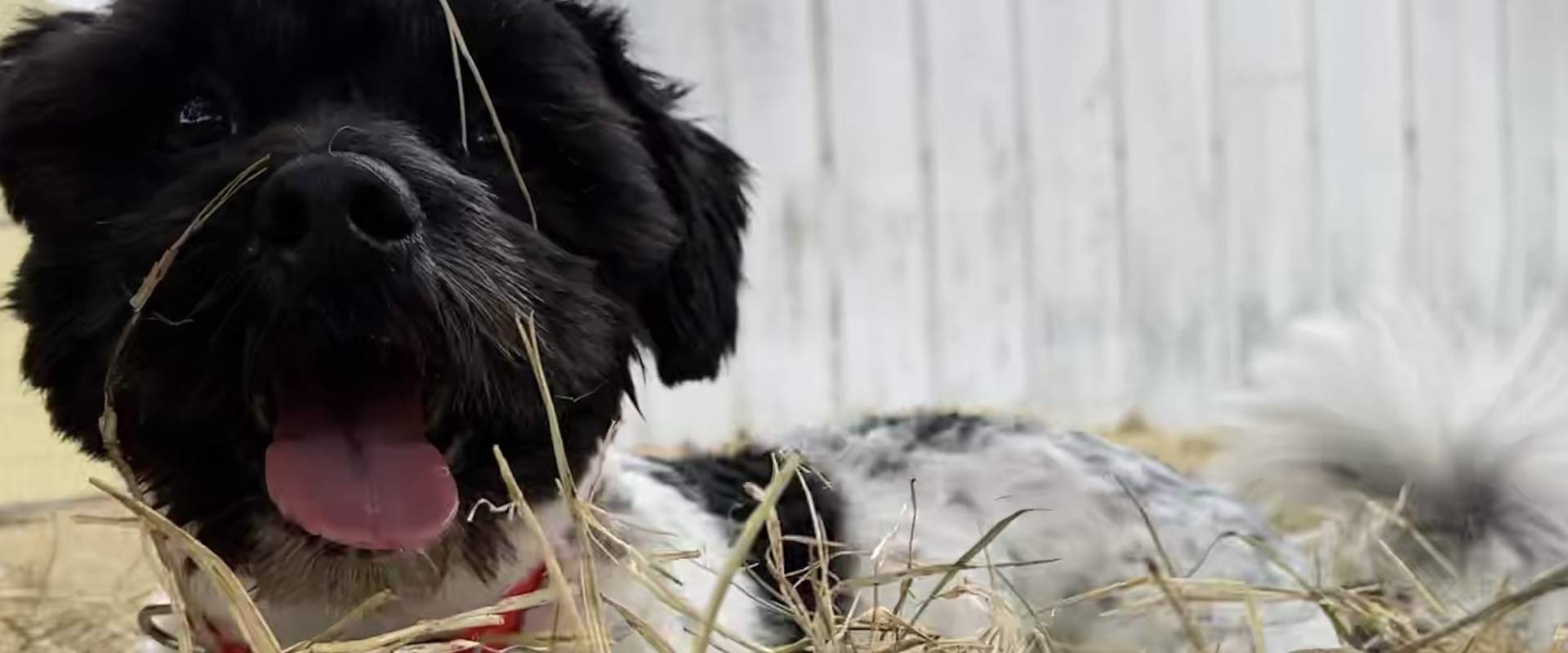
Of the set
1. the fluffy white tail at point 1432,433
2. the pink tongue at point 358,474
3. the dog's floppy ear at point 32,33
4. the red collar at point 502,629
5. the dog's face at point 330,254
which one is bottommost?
the fluffy white tail at point 1432,433

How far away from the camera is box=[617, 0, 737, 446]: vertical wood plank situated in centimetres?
401

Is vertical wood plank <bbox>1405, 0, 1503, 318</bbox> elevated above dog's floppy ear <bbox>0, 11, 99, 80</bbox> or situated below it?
below

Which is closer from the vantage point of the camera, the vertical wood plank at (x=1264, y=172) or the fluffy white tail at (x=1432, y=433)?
the fluffy white tail at (x=1432, y=433)

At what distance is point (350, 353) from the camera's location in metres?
1.29

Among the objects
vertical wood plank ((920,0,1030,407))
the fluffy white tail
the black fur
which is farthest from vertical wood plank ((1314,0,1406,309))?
the black fur

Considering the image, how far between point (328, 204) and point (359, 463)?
28cm

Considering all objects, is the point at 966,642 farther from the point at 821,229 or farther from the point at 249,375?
the point at 821,229

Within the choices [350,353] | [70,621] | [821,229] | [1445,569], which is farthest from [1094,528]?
[821,229]

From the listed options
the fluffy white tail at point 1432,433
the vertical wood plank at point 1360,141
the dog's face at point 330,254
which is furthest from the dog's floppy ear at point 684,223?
the vertical wood plank at point 1360,141

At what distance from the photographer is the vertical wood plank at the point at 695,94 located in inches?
158

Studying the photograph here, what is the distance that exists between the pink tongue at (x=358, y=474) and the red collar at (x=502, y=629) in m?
0.10

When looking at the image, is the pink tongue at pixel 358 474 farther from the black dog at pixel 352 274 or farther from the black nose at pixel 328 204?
the black nose at pixel 328 204

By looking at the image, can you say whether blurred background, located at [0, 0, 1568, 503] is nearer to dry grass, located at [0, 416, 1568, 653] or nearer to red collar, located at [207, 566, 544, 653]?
dry grass, located at [0, 416, 1568, 653]

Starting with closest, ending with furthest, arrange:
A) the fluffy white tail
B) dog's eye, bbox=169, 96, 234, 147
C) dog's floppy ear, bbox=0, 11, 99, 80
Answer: dog's eye, bbox=169, 96, 234, 147 → dog's floppy ear, bbox=0, 11, 99, 80 → the fluffy white tail
